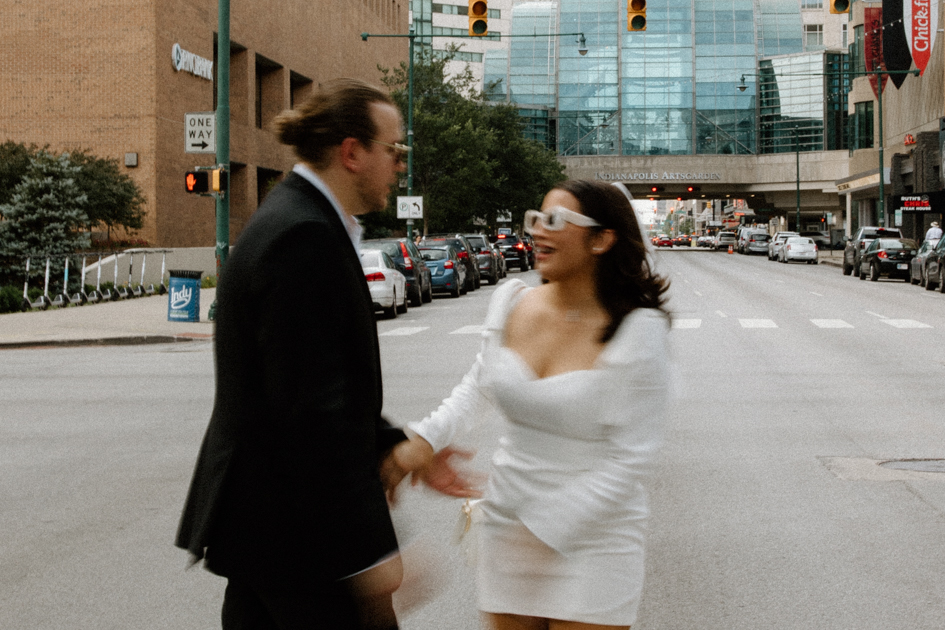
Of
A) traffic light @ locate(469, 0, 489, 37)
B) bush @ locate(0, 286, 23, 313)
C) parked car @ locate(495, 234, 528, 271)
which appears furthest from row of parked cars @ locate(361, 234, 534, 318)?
bush @ locate(0, 286, 23, 313)

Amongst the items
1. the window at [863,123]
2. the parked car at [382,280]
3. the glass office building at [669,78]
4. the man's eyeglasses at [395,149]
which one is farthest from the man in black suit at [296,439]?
the glass office building at [669,78]

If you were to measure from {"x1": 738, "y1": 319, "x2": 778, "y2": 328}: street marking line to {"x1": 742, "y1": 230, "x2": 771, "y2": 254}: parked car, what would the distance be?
5665 centimetres

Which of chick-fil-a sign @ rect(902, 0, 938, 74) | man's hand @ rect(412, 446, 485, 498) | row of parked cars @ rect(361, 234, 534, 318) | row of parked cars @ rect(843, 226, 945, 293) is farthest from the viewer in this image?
chick-fil-a sign @ rect(902, 0, 938, 74)

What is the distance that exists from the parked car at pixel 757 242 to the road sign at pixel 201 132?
201 feet

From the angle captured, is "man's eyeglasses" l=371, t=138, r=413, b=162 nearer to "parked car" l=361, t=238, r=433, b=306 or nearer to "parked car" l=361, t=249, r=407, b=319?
"parked car" l=361, t=249, r=407, b=319

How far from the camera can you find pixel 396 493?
2994 mm

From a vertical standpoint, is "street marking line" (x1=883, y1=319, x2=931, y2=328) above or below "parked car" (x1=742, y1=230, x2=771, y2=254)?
below

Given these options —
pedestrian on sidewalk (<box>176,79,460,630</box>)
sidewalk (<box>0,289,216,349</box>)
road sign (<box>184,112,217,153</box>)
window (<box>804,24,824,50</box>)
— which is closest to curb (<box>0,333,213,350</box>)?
sidewalk (<box>0,289,216,349</box>)

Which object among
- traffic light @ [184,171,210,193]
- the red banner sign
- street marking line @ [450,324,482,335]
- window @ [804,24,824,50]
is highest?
window @ [804,24,824,50]

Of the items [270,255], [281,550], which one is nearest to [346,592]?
[281,550]

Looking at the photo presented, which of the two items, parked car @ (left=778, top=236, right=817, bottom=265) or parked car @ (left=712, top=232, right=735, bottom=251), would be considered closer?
parked car @ (left=778, top=236, right=817, bottom=265)

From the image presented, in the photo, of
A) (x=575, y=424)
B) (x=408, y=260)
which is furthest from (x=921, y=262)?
(x=575, y=424)

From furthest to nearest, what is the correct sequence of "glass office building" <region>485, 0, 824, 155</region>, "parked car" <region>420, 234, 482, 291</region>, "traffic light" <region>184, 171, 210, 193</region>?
"glass office building" <region>485, 0, 824, 155</region>, "parked car" <region>420, 234, 482, 291</region>, "traffic light" <region>184, 171, 210, 193</region>

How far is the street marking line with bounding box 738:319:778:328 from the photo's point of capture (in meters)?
20.1
